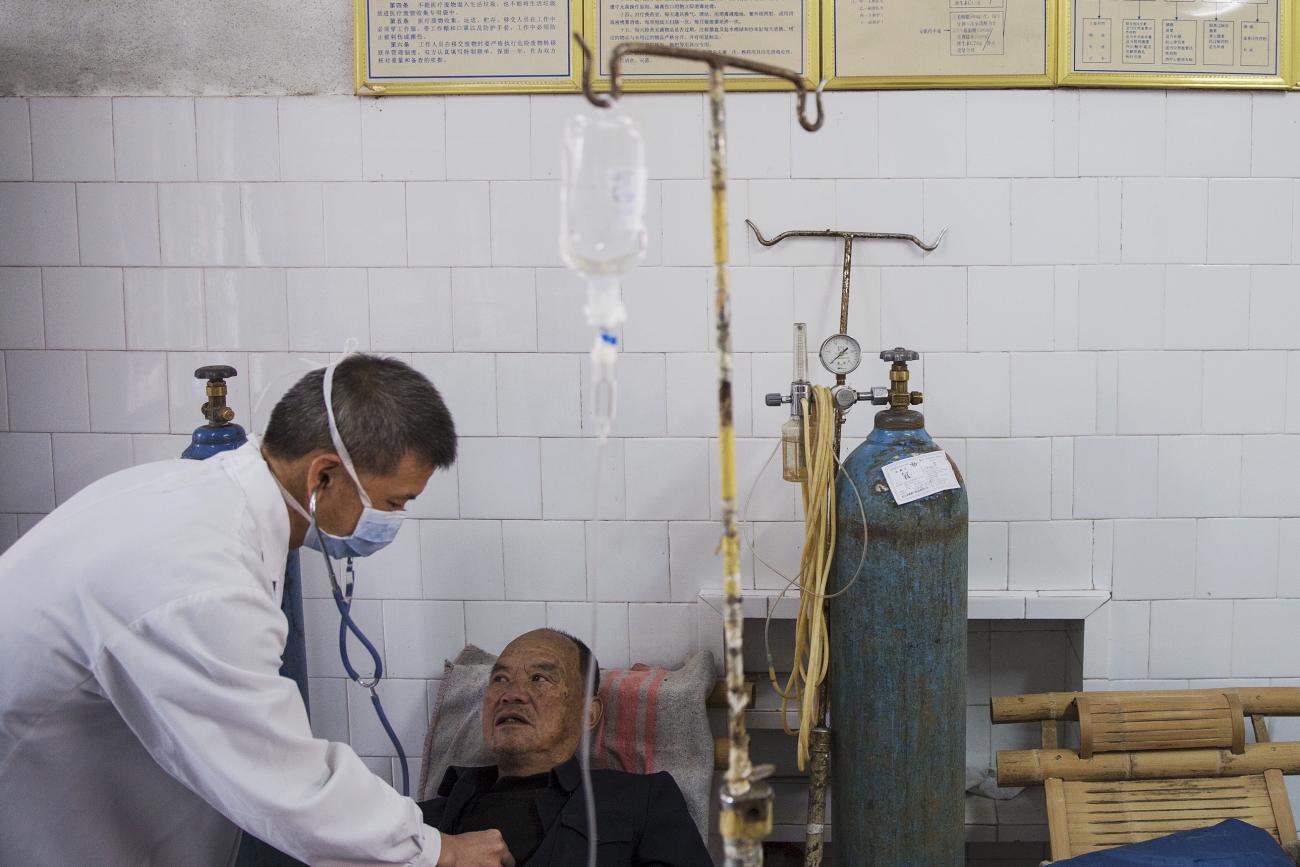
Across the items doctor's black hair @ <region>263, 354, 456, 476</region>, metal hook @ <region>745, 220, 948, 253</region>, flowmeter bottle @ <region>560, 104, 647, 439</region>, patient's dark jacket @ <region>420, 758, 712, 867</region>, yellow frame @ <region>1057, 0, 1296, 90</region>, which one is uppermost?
yellow frame @ <region>1057, 0, 1296, 90</region>

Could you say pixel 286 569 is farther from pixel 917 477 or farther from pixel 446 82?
pixel 917 477

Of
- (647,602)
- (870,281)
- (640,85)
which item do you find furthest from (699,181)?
(647,602)

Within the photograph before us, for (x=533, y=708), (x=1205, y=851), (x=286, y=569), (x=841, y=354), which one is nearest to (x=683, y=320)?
(x=841, y=354)

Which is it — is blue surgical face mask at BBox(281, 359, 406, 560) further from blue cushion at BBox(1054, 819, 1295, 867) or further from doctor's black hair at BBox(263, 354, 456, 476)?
blue cushion at BBox(1054, 819, 1295, 867)

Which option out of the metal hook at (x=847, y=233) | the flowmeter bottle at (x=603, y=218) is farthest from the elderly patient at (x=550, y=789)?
the flowmeter bottle at (x=603, y=218)

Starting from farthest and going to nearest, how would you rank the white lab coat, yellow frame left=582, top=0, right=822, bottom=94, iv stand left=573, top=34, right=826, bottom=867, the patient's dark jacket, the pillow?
1. yellow frame left=582, top=0, right=822, bottom=94
2. the pillow
3. the patient's dark jacket
4. the white lab coat
5. iv stand left=573, top=34, right=826, bottom=867

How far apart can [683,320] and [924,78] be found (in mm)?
834

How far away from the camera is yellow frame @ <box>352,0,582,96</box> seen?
2.57 metres

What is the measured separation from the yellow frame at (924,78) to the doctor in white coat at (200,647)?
145 centimetres

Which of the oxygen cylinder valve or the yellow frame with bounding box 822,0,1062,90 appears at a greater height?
the yellow frame with bounding box 822,0,1062,90

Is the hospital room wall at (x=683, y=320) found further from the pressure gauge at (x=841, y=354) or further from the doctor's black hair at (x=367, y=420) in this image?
the doctor's black hair at (x=367, y=420)

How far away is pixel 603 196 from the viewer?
1.13 metres

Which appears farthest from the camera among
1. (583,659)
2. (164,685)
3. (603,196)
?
(583,659)

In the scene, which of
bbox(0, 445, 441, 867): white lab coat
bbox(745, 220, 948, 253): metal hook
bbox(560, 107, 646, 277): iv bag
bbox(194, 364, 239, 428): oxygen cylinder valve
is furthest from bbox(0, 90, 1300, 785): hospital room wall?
bbox(560, 107, 646, 277): iv bag
